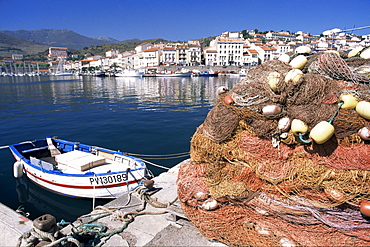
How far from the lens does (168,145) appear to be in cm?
1310

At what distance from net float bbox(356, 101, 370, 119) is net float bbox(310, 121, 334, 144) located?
1.43 feet

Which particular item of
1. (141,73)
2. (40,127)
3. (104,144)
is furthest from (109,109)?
(141,73)

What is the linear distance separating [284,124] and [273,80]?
2.08 ft

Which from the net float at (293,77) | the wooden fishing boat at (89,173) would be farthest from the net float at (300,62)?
the wooden fishing boat at (89,173)

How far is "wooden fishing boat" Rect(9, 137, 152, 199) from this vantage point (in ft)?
25.1

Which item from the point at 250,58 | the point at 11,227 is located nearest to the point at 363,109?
the point at 11,227

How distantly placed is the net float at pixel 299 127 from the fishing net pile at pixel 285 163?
0.07ft

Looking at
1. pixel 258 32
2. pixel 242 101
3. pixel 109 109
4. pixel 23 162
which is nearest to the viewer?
pixel 242 101

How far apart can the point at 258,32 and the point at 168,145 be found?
16080cm

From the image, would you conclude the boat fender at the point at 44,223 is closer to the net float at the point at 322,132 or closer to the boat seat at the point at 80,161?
the net float at the point at 322,132

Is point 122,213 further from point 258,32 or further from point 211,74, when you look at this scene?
point 258,32

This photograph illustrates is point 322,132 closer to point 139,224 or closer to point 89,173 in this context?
point 139,224

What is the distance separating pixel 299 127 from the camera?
299 cm

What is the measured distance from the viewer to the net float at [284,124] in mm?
3133
